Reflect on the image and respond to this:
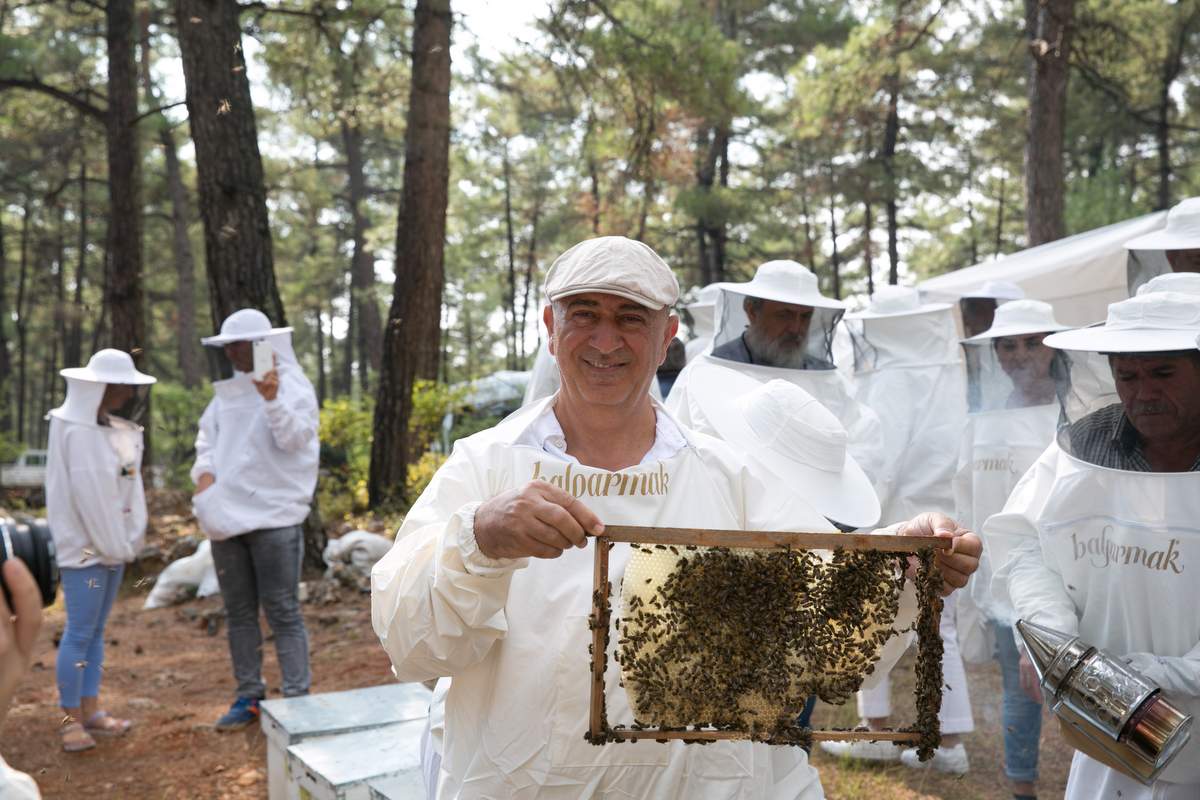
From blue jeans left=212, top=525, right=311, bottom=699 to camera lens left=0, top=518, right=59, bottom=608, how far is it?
3.92 metres

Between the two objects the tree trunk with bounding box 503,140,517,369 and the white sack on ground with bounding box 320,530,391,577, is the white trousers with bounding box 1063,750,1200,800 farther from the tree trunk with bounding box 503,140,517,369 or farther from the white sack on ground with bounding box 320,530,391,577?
the tree trunk with bounding box 503,140,517,369

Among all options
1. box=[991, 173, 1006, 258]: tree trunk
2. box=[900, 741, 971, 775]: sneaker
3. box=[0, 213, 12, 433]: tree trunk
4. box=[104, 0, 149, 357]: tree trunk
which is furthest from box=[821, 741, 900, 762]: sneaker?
box=[0, 213, 12, 433]: tree trunk

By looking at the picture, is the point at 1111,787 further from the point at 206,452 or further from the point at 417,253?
the point at 417,253

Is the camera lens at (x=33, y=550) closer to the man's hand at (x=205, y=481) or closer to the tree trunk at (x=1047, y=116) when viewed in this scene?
the man's hand at (x=205, y=481)

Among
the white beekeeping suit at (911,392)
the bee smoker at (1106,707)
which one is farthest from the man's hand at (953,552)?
the white beekeeping suit at (911,392)

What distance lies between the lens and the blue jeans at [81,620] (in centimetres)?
530

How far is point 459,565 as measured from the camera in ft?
6.29

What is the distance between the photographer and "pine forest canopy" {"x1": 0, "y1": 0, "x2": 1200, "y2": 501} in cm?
977

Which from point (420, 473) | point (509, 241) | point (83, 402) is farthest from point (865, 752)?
point (509, 241)

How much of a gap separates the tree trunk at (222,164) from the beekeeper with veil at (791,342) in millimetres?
4291

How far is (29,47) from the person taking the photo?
48.5 ft

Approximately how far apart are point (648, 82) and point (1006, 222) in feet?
82.6

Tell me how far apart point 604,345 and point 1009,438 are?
10.4 ft

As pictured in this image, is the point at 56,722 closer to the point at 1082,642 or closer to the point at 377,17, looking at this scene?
the point at 1082,642
